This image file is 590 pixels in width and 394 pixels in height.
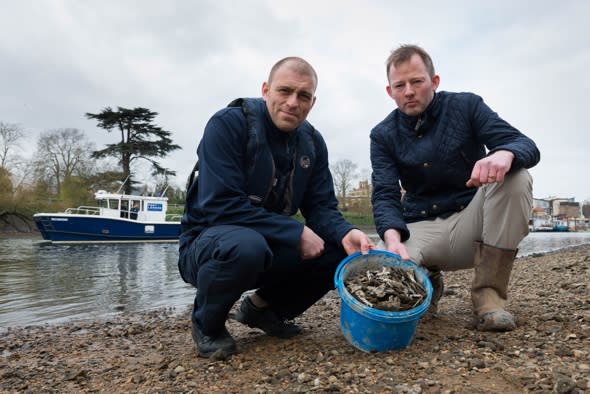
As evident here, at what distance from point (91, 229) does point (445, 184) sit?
23.0 metres

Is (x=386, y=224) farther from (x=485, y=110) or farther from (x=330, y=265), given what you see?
(x=485, y=110)

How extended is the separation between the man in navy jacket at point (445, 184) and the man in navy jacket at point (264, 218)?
0.45 m

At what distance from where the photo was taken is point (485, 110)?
8.96 ft

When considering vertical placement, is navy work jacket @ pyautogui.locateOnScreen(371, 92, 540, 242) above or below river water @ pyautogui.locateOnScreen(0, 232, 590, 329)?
above

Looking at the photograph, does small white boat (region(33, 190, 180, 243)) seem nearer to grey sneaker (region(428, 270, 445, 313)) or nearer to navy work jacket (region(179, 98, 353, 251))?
navy work jacket (region(179, 98, 353, 251))

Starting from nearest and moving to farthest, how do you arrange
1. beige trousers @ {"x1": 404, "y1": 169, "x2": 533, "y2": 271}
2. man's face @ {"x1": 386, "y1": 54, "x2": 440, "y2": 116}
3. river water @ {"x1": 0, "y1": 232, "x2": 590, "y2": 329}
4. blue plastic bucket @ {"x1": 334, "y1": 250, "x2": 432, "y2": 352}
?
blue plastic bucket @ {"x1": 334, "y1": 250, "x2": 432, "y2": 352}
beige trousers @ {"x1": 404, "y1": 169, "x2": 533, "y2": 271}
man's face @ {"x1": 386, "y1": 54, "x2": 440, "y2": 116}
river water @ {"x1": 0, "y1": 232, "x2": 590, "y2": 329}

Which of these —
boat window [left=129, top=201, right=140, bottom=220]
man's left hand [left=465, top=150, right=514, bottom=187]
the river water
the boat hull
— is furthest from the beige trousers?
boat window [left=129, top=201, right=140, bottom=220]

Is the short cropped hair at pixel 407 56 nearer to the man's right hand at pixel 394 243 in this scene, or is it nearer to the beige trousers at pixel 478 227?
the beige trousers at pixel 478 227

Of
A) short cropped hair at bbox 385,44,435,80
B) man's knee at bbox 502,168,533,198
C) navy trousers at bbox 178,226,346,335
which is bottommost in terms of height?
navy trousers at bbox 178,226,346,335

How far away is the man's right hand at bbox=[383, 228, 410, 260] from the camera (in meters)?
2.43

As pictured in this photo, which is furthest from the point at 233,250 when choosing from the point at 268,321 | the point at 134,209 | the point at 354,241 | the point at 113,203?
the point at 113,203

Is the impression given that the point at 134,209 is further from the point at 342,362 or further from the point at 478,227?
the point at 342,362

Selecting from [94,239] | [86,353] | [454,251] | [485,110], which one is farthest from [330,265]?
[94,239]

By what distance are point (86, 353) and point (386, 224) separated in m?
2.39
